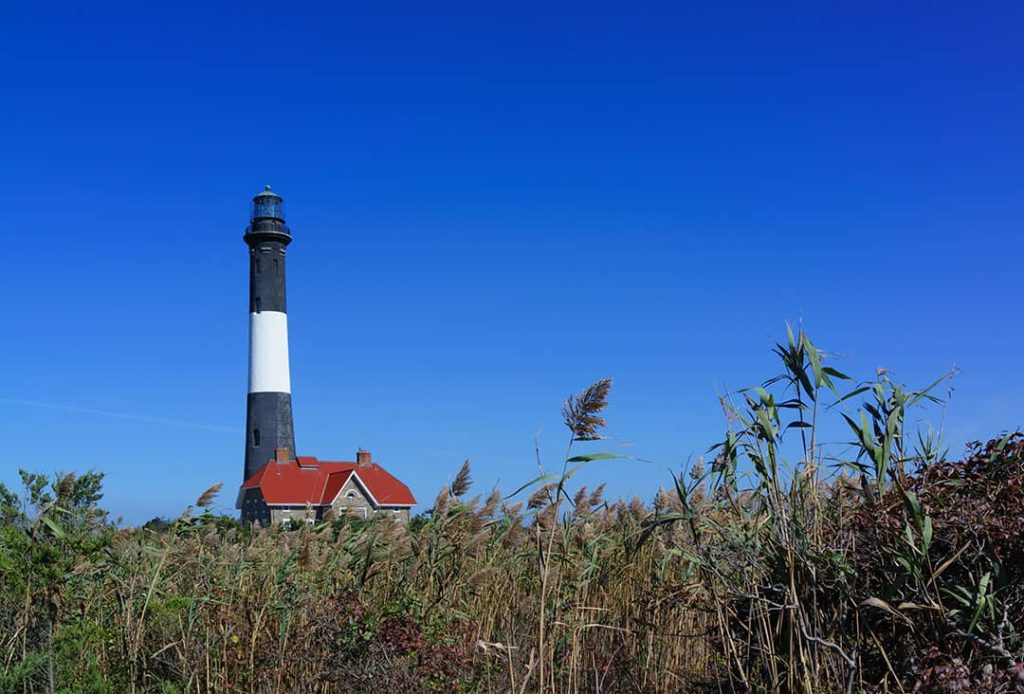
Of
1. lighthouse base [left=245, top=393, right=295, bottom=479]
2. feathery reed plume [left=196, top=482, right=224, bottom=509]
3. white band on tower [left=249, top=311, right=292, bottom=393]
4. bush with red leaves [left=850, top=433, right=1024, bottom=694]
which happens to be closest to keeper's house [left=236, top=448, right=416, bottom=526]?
lighthouse base [left=245, top=393, right=295, bottom=479]

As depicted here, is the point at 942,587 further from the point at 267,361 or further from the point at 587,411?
the point at 267,361

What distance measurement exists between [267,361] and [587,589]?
97.2ft

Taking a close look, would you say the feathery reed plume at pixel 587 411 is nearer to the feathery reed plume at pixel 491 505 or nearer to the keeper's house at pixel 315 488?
the feathery reed plume at pixel 491 505

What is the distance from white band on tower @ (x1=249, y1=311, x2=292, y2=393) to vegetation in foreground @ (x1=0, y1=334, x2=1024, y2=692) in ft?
86.6

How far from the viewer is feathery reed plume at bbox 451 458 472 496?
6965 millimetres

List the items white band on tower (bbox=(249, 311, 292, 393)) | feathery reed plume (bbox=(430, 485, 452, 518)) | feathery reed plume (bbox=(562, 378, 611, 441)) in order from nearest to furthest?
feathery reed plume (bbox=(562, 378, 611, 441))
feathery reed plume (bbox=(430, 485, 452, 518))
white band on tower (bbox=(249, 311, 292, 393))

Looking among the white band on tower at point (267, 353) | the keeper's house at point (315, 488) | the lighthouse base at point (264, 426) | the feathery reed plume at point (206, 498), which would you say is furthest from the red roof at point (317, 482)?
the feathery reed plume at point (206, 498)

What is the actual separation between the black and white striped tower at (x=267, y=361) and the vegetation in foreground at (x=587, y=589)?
26487 millimetres

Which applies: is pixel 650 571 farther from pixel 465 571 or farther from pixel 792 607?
pixel 792 607

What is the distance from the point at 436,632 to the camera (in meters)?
5.60

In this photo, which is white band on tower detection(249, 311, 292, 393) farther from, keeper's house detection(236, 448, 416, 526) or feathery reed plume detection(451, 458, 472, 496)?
feathery reed plume detection(451, 458, 472, 496)

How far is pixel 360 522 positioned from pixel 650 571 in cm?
291

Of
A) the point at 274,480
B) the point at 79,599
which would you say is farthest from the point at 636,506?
the point at 274,480

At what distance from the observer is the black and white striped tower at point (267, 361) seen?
3419 centimetres
